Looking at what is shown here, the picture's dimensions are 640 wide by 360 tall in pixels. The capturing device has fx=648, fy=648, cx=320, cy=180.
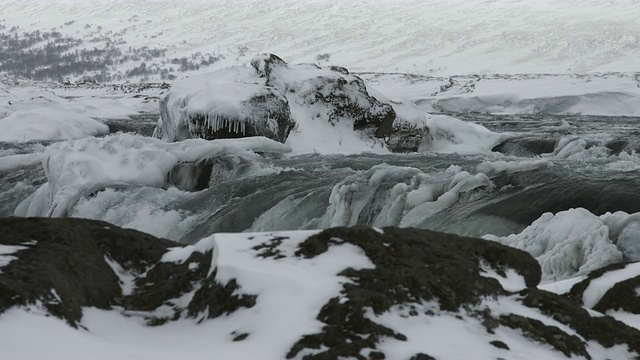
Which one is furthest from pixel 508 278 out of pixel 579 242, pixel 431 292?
pixel 579 242

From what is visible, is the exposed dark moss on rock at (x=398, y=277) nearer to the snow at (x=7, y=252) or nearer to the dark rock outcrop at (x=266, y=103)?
the snow at (x=7, y=252)

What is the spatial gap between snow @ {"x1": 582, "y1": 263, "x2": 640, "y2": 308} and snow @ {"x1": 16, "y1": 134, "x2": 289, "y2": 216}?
9481mm

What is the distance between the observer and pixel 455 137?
19594 mm

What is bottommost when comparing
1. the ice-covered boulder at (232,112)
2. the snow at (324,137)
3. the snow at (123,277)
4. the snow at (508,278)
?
the snow at (324,137)

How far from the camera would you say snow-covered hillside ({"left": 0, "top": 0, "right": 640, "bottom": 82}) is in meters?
80.5

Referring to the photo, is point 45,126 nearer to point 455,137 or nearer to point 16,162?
point 16,162

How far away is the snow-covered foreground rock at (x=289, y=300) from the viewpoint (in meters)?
3.34

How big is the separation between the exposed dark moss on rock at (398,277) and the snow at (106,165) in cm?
929

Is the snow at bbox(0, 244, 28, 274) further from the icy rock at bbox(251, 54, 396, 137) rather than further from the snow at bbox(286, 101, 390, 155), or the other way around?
the icy rock at bbox(251, 54, 396, 137)

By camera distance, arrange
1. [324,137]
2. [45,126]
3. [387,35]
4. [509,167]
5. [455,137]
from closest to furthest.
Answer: [509,167] < [324,137] < [455,137] < [45,126] < [387,35]

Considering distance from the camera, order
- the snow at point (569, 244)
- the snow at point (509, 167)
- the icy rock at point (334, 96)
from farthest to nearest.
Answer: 1. the icy rock at point (334, 96)
2. the snow at point (509, 167)
3. the snow at point (569, 244)

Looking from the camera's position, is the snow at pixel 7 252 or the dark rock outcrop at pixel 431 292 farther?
the snow at pixel 7 252

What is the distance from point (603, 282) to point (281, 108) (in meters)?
12.7

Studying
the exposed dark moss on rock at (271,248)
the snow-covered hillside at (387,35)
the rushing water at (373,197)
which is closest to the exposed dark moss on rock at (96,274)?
the exposed dark moss on rock at (271,248)
